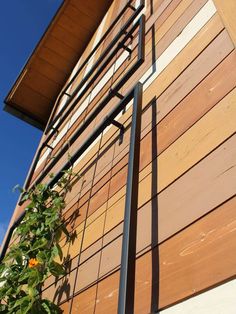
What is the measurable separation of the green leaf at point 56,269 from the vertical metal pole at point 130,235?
67 centimetres

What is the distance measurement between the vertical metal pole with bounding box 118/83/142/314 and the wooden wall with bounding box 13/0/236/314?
0.05 m

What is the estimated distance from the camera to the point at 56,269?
1.71 meters

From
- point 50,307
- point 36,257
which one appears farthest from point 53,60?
point 50,307

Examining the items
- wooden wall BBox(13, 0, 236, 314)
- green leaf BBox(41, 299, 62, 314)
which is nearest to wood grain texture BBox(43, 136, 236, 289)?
wooden wall BBox(13, 0, 236, 314)

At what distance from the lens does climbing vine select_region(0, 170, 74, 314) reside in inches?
63.1

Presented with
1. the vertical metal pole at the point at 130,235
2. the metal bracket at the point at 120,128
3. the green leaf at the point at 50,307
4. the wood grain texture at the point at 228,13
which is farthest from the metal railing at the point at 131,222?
the green leaf at the point at 50,307

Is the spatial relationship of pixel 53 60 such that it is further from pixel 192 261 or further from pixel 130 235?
pixel 192 261

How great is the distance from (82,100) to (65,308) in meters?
2.14

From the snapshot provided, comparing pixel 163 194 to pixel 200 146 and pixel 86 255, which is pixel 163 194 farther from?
pixel 86 255

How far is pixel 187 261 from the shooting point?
95cm

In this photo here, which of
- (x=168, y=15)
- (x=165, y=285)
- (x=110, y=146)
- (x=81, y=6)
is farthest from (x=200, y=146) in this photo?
(x=81, y=6)

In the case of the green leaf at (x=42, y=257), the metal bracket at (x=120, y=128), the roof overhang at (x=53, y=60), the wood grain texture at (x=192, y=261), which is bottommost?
the wood grain texture at (x=192, y=261)

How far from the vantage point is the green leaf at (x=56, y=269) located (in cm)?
169

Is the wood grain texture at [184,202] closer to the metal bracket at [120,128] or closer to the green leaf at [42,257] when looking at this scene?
the green leaf at [42,257]
